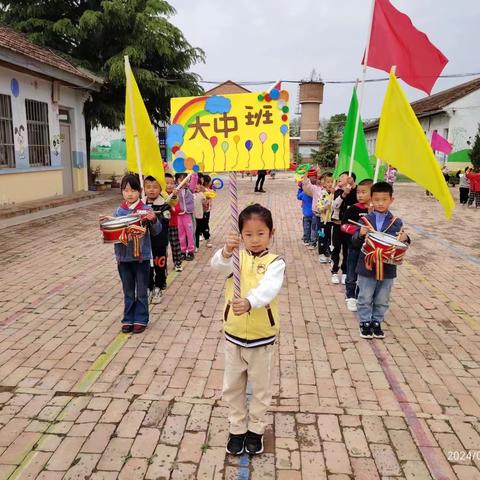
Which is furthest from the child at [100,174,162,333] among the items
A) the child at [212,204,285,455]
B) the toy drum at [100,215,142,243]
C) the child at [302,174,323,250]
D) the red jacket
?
the red jacket

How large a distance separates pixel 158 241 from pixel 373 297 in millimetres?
2636

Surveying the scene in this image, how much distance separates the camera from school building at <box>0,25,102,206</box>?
1255 centimetres

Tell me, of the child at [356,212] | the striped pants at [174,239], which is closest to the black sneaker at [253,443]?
the child at [356,212]

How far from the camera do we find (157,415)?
3.22 m

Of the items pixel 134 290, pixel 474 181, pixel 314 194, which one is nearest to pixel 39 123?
pixel 314 194

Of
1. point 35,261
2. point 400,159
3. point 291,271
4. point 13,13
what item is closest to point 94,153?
point 13,13

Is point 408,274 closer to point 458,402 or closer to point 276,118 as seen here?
point 458,402

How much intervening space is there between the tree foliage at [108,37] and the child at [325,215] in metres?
12.4

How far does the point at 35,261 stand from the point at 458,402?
6.66 metres

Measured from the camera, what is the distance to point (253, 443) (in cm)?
284

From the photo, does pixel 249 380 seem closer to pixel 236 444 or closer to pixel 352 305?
pixel 236 444

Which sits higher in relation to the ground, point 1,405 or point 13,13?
point 13,13

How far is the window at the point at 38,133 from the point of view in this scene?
13993 millimetres

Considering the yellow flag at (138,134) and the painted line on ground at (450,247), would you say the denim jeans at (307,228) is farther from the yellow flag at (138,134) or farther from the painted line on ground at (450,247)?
the yellow flag at (138,134)
